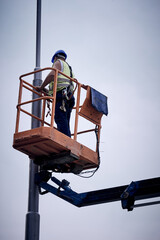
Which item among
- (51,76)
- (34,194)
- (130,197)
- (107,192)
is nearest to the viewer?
(130,197)

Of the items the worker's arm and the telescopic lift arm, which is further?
the worker's arm

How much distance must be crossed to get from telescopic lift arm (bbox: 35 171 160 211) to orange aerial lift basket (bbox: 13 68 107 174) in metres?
0.32

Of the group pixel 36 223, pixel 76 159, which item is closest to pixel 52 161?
pixel 76 159

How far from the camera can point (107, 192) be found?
10.2 meters

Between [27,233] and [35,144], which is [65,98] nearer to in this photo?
[35,144]

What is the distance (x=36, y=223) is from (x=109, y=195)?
1583 millimetres

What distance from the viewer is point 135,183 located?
9695mm

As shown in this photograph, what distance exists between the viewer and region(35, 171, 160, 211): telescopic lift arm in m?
9.48

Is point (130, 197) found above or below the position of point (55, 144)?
below

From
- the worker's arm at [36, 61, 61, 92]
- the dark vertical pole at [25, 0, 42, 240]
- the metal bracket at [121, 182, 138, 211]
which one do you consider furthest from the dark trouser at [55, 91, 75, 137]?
the metal bracket at [121, 182, 138, 211]

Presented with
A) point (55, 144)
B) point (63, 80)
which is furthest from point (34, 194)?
point (63, 80)

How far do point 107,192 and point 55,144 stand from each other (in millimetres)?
1414

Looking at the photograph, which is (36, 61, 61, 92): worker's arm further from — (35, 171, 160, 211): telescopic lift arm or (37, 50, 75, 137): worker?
(35, 171, 160, 211): telescopic lift arm

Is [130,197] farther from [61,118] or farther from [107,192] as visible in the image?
[61,118]
